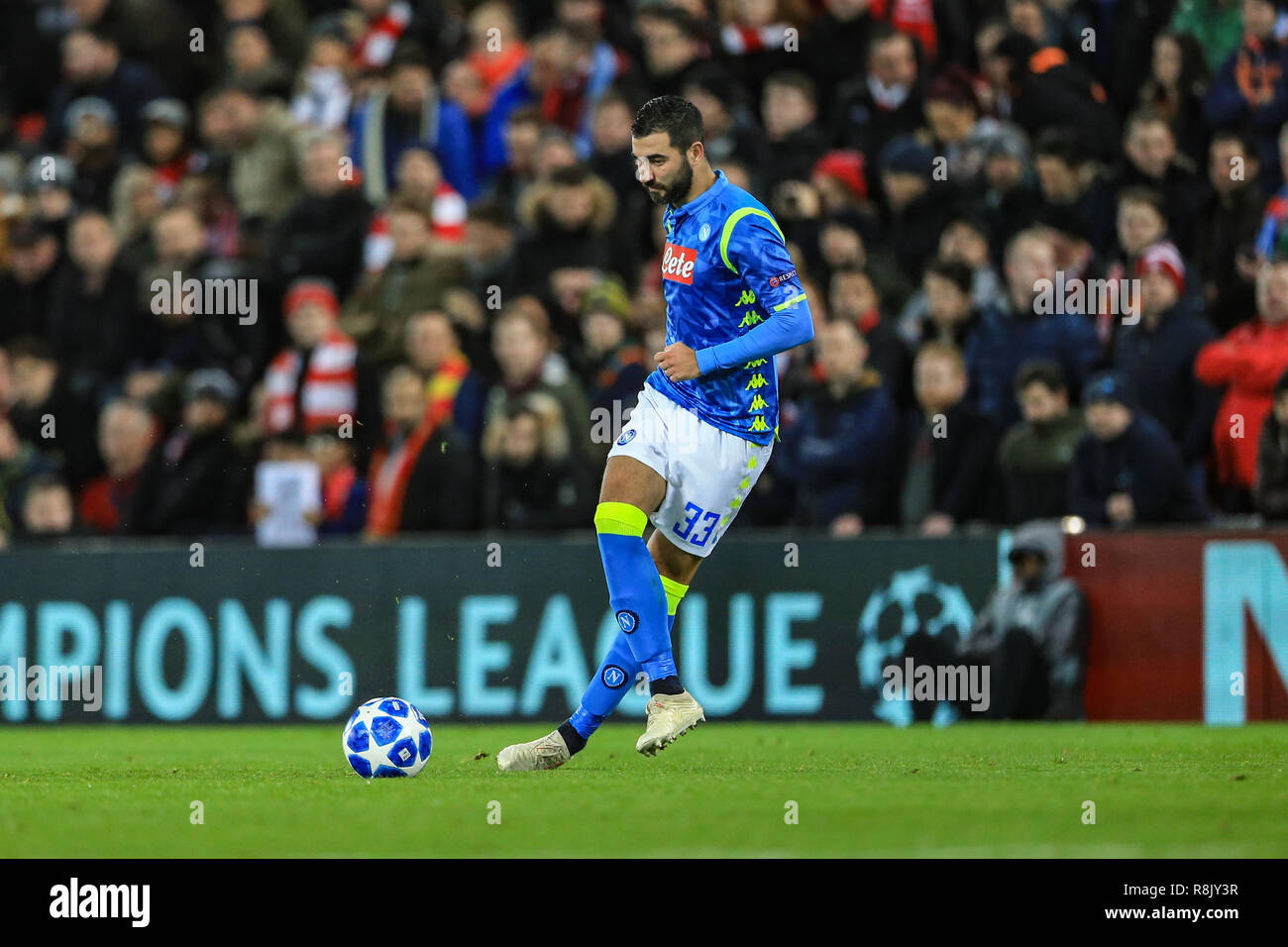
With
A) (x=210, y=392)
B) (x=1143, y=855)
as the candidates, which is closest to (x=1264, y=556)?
(x=1143, y=855)

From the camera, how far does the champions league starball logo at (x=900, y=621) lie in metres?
12.8

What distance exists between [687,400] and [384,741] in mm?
1955

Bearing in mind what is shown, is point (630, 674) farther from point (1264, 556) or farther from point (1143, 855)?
point (1264, 556)

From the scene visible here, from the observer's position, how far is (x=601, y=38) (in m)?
16.9

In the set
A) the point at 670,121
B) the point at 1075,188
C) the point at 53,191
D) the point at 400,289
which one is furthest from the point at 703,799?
the point at 53,191

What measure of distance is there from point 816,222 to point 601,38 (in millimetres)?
3598

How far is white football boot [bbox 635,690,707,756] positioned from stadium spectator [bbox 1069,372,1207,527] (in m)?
4.89


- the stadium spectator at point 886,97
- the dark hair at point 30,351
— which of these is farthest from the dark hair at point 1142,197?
the dark hair at point 30,351

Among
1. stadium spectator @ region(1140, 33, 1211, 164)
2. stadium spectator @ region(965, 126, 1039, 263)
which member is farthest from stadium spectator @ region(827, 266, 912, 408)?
stadium spectator @ region(1140, 33, 1211, 164)

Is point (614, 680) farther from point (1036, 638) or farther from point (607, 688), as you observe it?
point (1036, 638)

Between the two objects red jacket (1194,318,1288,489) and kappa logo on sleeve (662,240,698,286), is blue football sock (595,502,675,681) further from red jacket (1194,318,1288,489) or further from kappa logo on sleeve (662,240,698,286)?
red jacket (1194,318,1288,489)

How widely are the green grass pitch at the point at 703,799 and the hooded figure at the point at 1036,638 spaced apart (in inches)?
47.6

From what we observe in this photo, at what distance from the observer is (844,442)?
13.2 meters

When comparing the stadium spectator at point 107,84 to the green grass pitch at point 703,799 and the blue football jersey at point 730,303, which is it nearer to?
the green grass pitch at point 703,799
